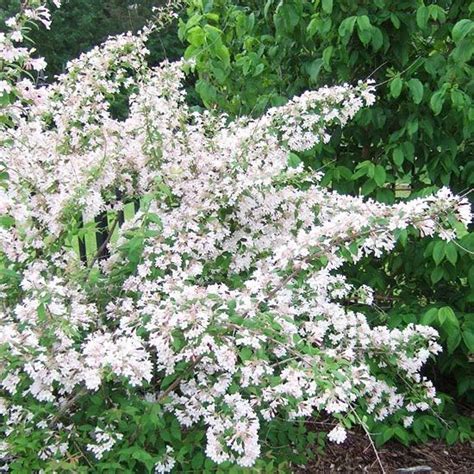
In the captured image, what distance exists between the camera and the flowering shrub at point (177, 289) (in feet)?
6.50

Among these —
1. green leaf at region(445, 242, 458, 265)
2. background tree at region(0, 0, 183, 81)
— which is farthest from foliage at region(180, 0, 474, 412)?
background tree at region(0, 0, 183, 81)

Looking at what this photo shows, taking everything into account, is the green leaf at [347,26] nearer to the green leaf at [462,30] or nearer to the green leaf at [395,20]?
the green leaf at [395,20]

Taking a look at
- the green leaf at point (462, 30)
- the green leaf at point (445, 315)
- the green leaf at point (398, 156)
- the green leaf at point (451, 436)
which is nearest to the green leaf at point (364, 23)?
the green leaf at point (462, 30)

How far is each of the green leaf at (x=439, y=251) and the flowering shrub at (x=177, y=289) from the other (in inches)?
10.9

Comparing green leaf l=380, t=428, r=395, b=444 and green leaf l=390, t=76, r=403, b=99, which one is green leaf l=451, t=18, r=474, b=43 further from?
green leaf l=380, t=428, r=395, b=444

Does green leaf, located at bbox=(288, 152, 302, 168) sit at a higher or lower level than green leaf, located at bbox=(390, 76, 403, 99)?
lower

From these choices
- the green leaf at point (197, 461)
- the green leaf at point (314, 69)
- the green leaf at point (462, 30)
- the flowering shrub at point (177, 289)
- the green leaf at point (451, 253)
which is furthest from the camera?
the green leaf at point (314, 69)

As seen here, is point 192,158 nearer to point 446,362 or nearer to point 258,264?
point 258,264

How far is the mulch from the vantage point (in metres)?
3.05

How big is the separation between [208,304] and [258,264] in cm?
52

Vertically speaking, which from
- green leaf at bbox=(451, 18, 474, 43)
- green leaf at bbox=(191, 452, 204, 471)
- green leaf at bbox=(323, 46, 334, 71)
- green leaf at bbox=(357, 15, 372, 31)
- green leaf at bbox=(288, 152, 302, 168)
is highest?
green leaf at bbox=(323, 46, 334, 71)

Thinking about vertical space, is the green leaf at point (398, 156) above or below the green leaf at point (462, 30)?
below

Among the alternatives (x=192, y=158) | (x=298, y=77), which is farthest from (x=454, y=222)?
(x=298, y=77)

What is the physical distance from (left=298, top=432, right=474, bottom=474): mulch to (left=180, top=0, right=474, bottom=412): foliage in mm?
288
